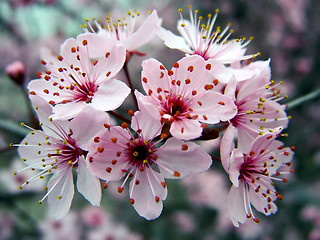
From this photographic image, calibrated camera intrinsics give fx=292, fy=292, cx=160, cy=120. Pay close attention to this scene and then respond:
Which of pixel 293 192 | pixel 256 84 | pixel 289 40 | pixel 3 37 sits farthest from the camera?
pixel 3 37

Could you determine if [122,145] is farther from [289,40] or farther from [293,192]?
[289,40]

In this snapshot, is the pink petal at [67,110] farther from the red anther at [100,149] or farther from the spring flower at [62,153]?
the red anther at [100,149]

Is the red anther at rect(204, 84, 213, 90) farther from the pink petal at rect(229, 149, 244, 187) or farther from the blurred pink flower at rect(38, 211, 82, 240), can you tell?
the blurred pink flower at rect(38, 211, 82, 240)

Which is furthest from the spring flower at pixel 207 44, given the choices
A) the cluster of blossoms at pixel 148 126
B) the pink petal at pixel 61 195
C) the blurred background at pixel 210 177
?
the blurred background at pixel 210 177

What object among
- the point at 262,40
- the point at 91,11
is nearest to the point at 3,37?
the point at 91,11

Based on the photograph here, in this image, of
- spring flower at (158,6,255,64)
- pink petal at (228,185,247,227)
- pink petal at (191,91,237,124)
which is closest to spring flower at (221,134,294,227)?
pink petal at (228,185,247,227)

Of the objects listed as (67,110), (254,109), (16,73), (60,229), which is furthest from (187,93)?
(60,229)

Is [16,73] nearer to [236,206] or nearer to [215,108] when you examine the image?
[215,108]
